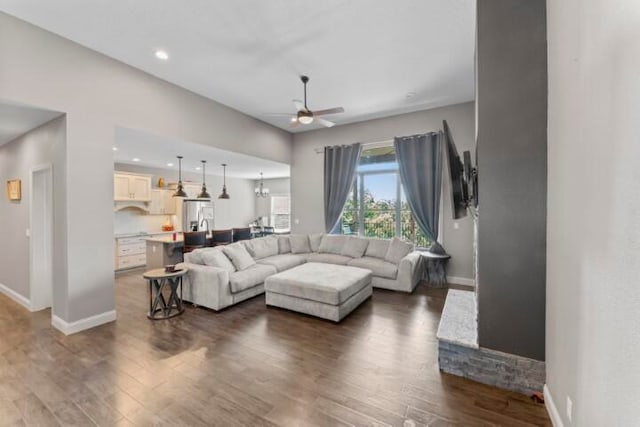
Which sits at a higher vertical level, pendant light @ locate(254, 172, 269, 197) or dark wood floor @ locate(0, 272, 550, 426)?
pendant light @ locate(254, 172, 269, 197)

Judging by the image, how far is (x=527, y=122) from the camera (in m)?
2.06

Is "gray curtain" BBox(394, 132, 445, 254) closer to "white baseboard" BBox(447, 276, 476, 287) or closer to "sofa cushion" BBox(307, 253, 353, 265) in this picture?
"white baseboard" BBox(447, 276, 476, 287)

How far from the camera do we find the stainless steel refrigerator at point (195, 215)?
26.5ft

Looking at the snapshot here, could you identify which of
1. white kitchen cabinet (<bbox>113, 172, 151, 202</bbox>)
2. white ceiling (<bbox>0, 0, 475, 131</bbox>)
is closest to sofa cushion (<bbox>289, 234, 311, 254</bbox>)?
white ceiling (<bbox>0, 0, 475, 131</bbox>)

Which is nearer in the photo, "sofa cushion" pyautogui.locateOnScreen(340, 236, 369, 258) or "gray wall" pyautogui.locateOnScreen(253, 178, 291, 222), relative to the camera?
"sofa cushion" pyautogui.locateOnScreen(340, 236, 369, 258)

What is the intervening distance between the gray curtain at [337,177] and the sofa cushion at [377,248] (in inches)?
47.7

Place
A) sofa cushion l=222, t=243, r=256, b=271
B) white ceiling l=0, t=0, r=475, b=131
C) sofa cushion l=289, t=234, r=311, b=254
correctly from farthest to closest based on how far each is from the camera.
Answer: sofa cushion l=289, t=234, r=311, b=254
sofa cushion l=222, t=243, r=256, b=271
white ceiling l=0, t=0, r=475, b=131

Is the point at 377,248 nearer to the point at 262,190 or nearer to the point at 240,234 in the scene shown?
the point at 240,234

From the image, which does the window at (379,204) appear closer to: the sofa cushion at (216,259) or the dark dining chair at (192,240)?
the sofa cushion at (216,259)

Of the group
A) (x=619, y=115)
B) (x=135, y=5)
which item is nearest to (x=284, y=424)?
(x=619, y=115)

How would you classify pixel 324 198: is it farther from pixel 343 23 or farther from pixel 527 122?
pixel 527 122

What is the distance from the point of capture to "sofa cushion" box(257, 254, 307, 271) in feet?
16.7

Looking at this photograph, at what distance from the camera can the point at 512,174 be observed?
212cm

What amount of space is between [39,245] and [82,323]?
1.69 metres
